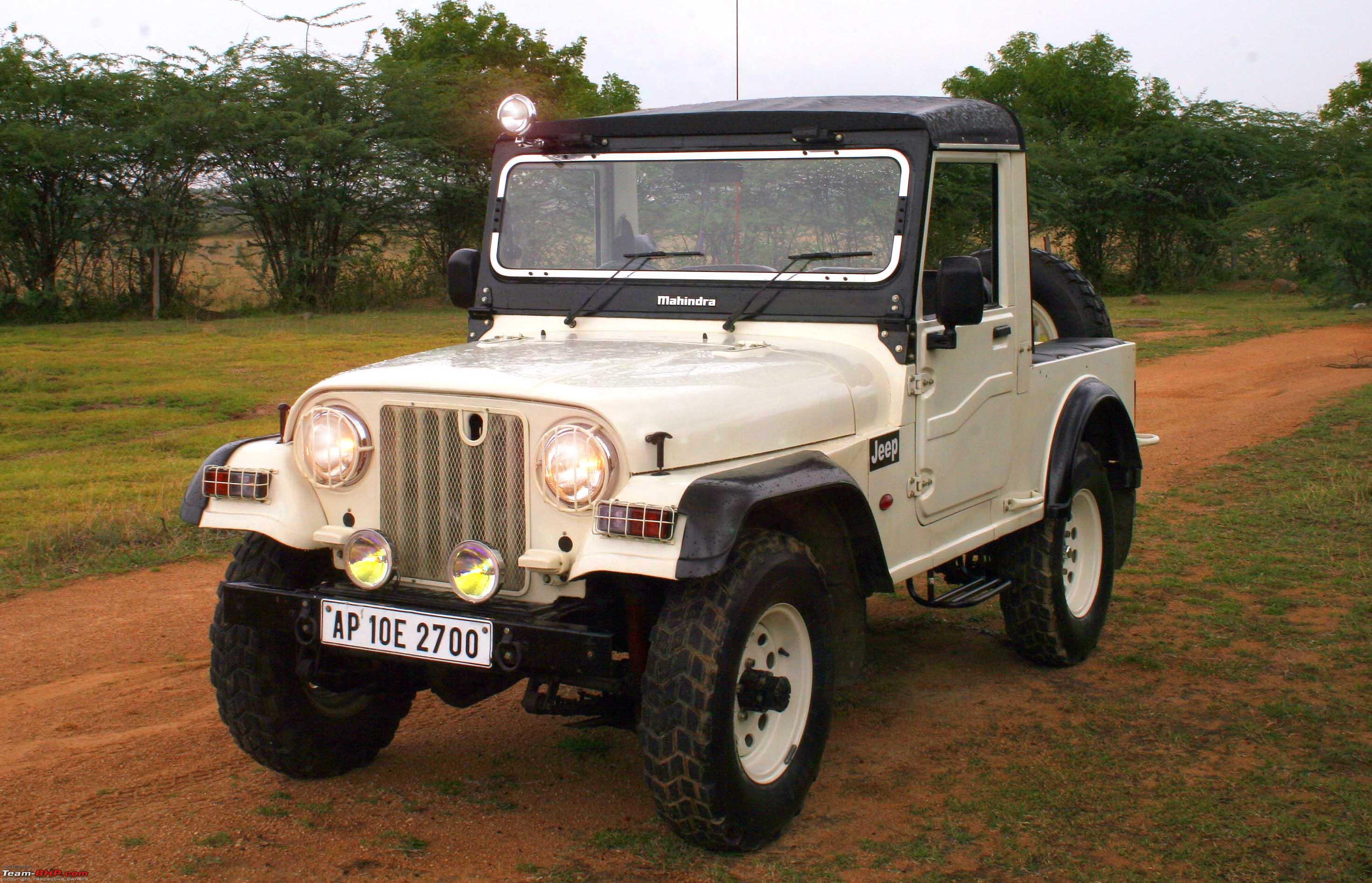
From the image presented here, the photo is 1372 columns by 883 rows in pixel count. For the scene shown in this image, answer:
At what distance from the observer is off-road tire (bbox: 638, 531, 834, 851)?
3.30m

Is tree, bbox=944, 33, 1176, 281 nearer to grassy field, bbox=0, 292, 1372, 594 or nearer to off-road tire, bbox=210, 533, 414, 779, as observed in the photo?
grassy field, bbox=0, 292, 1372, 594

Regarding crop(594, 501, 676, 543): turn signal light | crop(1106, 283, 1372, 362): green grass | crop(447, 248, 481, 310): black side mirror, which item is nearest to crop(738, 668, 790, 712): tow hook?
crop(594, 501, 676, 543): turn signal light

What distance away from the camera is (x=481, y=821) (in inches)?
151

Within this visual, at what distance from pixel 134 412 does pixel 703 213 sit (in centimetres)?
857

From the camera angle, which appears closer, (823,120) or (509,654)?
(509,654)

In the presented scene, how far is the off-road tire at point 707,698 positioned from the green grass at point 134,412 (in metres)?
4.40

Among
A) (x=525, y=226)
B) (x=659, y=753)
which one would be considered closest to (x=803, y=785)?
(x=659, y=753)

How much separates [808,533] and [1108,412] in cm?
240

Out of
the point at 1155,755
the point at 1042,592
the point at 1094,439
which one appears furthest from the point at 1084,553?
the point at 1155,755

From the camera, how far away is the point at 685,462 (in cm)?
344

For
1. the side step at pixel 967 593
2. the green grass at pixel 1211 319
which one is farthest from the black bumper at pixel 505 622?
the green grass at pixel 1211 319

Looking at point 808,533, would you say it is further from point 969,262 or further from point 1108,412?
point 1108,412

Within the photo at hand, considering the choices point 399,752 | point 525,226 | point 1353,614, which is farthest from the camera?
point 1353,614

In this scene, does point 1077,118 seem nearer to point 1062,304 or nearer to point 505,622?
point 1062,304
